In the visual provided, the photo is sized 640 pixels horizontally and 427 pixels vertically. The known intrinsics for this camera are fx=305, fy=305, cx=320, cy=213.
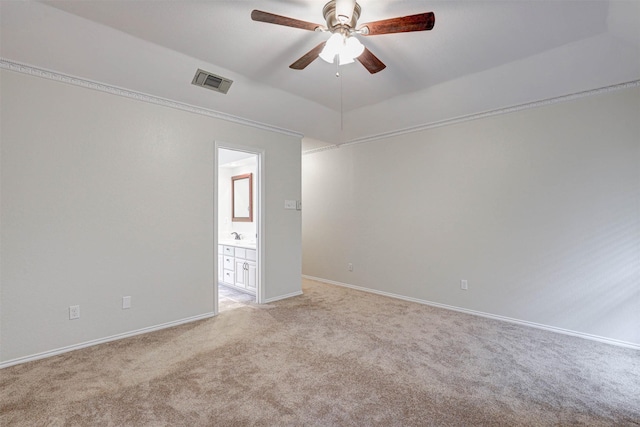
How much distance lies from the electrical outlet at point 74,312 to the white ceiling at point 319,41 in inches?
84.7

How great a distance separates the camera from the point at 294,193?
15.4 feet

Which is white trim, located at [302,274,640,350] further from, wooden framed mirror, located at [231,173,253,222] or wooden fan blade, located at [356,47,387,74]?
wooden fan blade, located at [356,47,387,74]

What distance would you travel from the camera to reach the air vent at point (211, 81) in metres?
3.19

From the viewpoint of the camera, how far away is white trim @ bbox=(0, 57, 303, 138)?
102 inches

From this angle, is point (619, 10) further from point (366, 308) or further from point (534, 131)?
point (366, 308)

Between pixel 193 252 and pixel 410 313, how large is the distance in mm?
2793

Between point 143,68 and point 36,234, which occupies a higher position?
point 143,68

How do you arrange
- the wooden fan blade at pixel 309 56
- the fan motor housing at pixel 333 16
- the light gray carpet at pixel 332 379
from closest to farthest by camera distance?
the light gray carpet at pixel 332 379 → the fan motor housing at pixel 333 16 → the wooden fan blade at pixel 309 56

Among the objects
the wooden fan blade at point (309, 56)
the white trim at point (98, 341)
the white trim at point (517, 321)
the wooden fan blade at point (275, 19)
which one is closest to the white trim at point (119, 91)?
the wooden fan blade at point (309, 56)

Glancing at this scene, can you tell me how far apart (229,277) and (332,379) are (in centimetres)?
331

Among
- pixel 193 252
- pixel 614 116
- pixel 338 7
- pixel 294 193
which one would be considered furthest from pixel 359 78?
pixel 193 252

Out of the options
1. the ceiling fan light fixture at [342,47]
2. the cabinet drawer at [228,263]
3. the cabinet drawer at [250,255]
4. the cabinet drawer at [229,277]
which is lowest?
the cabinet drawer at [229,277]

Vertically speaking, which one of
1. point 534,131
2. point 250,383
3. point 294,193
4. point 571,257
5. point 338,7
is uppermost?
point 338,7

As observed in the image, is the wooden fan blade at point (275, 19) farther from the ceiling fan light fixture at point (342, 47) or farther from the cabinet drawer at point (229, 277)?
the cabinet drawer at point (229, 277)
